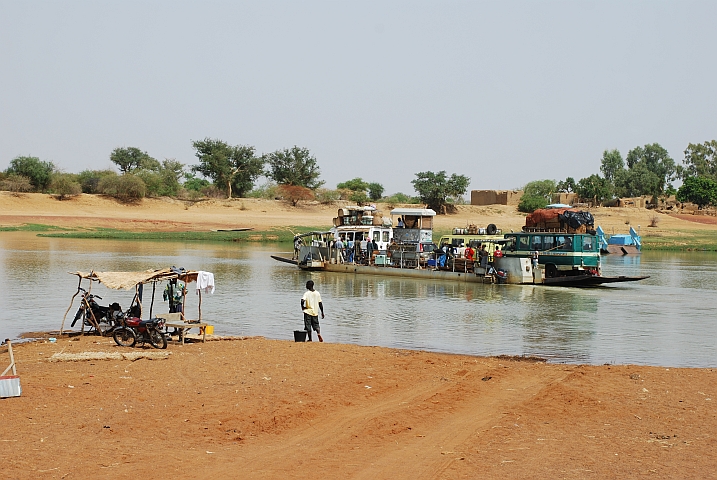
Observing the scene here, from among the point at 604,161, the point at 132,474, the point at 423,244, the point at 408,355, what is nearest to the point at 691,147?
the point at 604,161

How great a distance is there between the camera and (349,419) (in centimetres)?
1020

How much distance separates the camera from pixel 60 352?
14.4 m

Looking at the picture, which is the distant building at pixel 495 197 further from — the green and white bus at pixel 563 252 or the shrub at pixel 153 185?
the green and white bus at pixel 563 252

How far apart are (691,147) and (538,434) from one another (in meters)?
120

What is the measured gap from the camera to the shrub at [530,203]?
74.4 metres

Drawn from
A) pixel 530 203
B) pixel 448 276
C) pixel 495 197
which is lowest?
pixel 448 276

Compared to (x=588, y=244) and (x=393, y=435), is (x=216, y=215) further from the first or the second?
(x=393, y=435)

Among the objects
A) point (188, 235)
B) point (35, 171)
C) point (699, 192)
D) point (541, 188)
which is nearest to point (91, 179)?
point (35, 171)

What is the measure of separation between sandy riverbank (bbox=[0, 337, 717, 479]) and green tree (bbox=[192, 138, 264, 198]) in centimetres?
7776

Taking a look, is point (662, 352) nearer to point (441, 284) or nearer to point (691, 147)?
point (441, 284)

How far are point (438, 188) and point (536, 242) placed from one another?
47341 mm

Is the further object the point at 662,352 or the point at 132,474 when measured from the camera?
the point at 662,352

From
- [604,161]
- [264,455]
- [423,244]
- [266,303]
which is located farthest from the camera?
[604,161]

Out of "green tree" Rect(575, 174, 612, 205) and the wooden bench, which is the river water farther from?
"green tree" Rect(575, 174, 612, 205)
